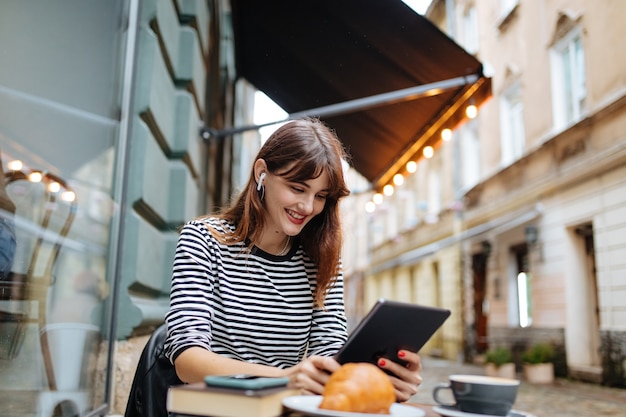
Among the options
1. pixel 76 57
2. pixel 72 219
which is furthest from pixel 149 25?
pixel 72 219

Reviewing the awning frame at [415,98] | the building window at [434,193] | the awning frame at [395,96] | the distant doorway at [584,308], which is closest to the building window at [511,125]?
the distant doorway at [584,308]

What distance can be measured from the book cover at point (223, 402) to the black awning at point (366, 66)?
3037 mm

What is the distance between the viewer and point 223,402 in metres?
0.81

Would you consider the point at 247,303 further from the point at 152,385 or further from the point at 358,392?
the point at 358,392

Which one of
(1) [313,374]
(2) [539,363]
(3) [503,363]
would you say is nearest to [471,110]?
(1) [313,374]

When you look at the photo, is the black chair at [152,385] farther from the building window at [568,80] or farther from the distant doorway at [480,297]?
the distant doorway at [480,297]

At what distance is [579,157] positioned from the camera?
23.5 feet

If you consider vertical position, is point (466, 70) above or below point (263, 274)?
above

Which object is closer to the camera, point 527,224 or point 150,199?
point 150,199

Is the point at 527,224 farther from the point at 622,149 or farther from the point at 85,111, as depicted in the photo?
the point at 85,111

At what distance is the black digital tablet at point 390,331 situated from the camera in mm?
1003

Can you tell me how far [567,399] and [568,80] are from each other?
12.0ft

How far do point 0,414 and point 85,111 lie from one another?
1.09 m

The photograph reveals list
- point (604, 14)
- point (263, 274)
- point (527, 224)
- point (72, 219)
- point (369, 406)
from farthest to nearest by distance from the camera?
1. point (527, 224)
2. point (604, 14)
3. point (72, 219)
4. point (263, 274)
5. point (369, 406)
